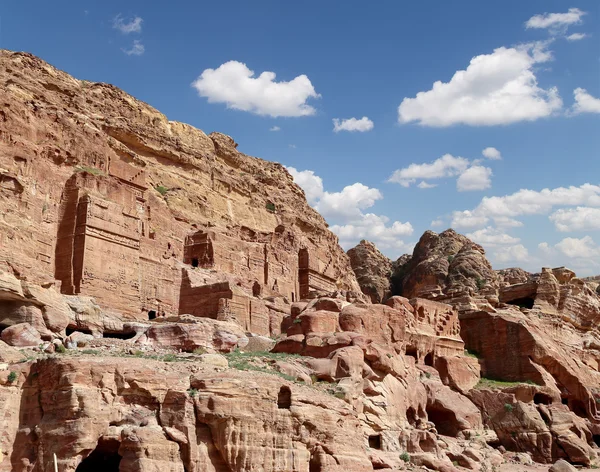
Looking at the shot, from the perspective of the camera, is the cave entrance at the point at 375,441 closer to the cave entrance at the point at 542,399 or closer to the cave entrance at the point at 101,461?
the cave entrance at the point at 101,461

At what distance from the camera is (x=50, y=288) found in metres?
29.2

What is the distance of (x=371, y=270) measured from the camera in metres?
76.3

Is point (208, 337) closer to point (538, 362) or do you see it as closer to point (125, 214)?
point (125, 214)

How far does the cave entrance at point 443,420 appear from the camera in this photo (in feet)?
112

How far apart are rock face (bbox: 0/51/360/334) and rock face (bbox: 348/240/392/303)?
12991 millimetres

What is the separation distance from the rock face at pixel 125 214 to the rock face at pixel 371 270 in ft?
42.6

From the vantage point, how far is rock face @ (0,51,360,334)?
3372 centimetres

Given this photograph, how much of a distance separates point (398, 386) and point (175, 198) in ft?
83.0

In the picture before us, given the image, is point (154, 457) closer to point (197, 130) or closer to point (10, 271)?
point (10, 271)

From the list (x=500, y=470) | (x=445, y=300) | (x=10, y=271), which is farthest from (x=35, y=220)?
(x=445, y=300)

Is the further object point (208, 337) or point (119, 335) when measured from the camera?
point (119, 335)

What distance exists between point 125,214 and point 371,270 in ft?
139

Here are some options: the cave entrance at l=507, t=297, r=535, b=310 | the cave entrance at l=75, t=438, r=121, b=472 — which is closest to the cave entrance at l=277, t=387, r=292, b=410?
the cave entrance at l=75, t=438, r=121, b=472

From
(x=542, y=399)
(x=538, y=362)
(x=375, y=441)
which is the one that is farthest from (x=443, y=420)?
(x=375, y=441)
